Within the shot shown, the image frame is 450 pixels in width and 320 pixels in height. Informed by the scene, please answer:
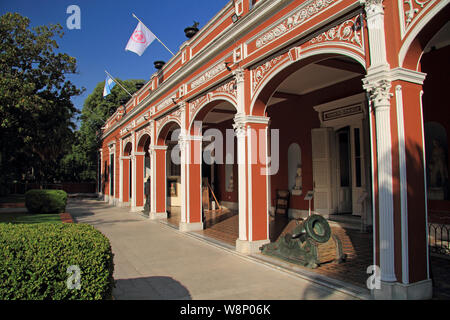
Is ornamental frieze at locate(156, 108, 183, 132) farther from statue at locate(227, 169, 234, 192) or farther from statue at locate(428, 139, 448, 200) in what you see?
statue at locate(428, 139, 448, 200)

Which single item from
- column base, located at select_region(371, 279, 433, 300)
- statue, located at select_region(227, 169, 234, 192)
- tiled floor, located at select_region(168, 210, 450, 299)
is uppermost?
statue, located at select_region(227, 169, 234, 192)

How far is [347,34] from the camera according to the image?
438cm

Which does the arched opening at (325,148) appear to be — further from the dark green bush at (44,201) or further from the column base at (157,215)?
the dark green bush at (44,201)

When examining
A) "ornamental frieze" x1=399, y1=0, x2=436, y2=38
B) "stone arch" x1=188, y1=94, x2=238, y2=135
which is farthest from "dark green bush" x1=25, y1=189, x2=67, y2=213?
"ornamental frieze" x1=399, y1=0, x2=436, y2=38

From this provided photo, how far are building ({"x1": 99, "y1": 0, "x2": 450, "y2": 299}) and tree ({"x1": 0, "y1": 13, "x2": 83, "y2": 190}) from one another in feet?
10.6

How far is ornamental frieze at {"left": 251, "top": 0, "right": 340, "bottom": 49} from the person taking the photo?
15.9 feet

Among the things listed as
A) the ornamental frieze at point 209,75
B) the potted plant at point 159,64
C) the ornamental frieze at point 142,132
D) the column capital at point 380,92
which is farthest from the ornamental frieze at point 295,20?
the ornamental frieze at point 142,132

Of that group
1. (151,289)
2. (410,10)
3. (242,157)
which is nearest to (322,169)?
(242,157)

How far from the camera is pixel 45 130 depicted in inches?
484

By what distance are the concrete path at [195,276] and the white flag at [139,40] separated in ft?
20.9

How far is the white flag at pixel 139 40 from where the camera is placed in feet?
35.0
